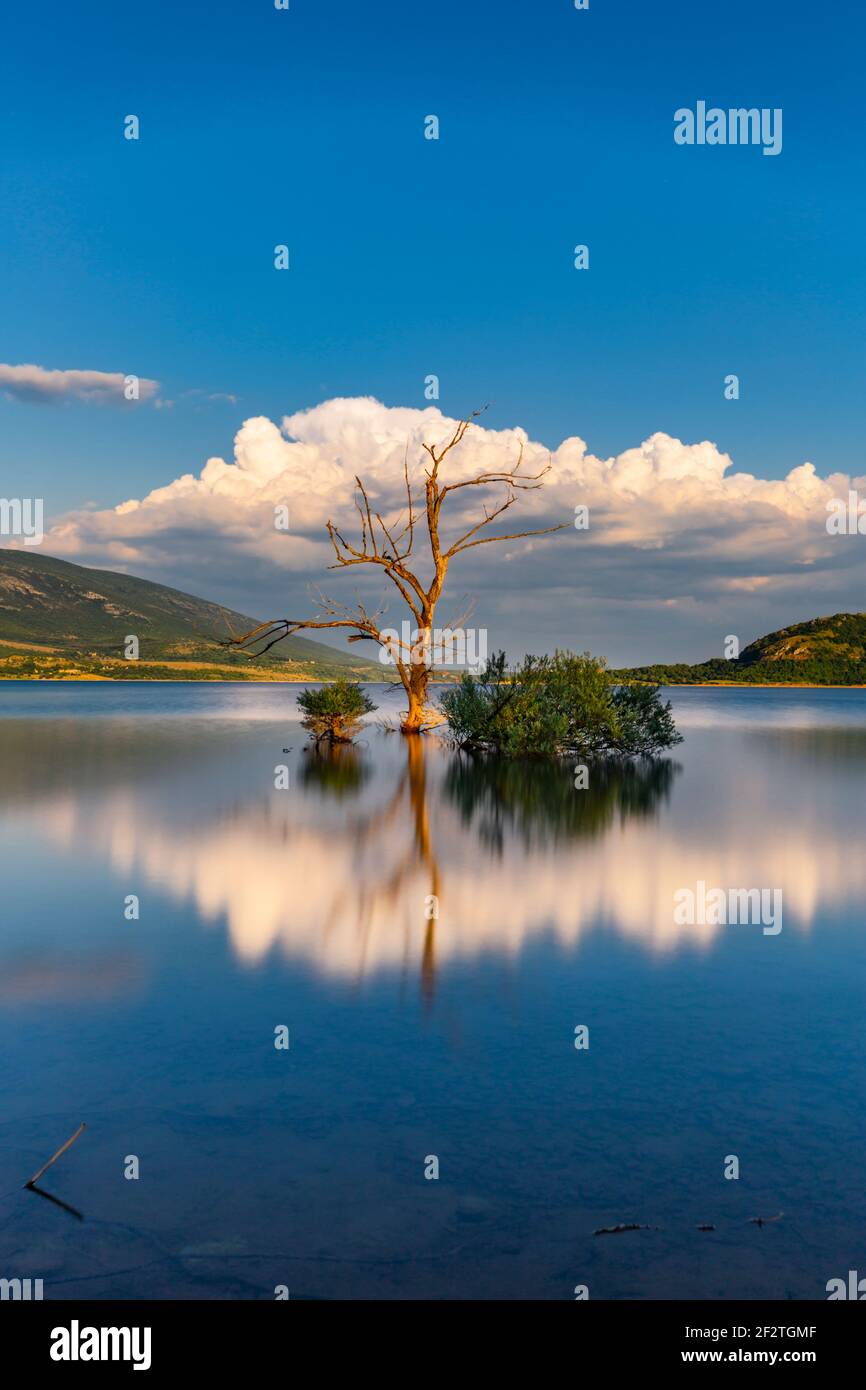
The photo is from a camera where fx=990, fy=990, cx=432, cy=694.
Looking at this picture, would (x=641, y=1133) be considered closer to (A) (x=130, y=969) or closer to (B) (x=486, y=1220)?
(B) (x=486, y=1220)

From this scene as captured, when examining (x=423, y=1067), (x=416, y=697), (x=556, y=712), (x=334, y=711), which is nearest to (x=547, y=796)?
(x=556, y=712)

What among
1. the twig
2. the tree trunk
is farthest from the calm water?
the tree trunk

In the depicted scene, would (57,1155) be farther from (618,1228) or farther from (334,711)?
(334,711)

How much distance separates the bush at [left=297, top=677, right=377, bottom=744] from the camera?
31.3 m

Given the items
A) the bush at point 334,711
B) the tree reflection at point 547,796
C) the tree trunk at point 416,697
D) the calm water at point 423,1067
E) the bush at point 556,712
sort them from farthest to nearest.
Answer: the bush at point 334,711, the tree trunk at point 416,697, the bush at point 556,712, the tree reflection at point 547,796, the calm water at point 423,1067

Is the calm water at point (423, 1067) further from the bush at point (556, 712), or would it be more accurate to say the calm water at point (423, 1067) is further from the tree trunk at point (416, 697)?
the tree trunk at point (416, 697)

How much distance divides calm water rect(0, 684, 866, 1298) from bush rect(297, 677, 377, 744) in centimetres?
1854

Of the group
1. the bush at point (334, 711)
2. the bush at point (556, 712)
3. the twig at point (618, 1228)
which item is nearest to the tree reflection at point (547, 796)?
the bush at point (556, 712)

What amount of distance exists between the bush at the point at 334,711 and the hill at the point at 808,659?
309 ft

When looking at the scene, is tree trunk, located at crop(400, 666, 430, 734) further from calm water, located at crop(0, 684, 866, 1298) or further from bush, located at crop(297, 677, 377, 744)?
calm water, located at crop(0, 684, 866, 1298)

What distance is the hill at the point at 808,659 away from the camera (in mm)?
127000

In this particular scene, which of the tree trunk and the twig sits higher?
the tree trunk

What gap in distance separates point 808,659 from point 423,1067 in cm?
13434
